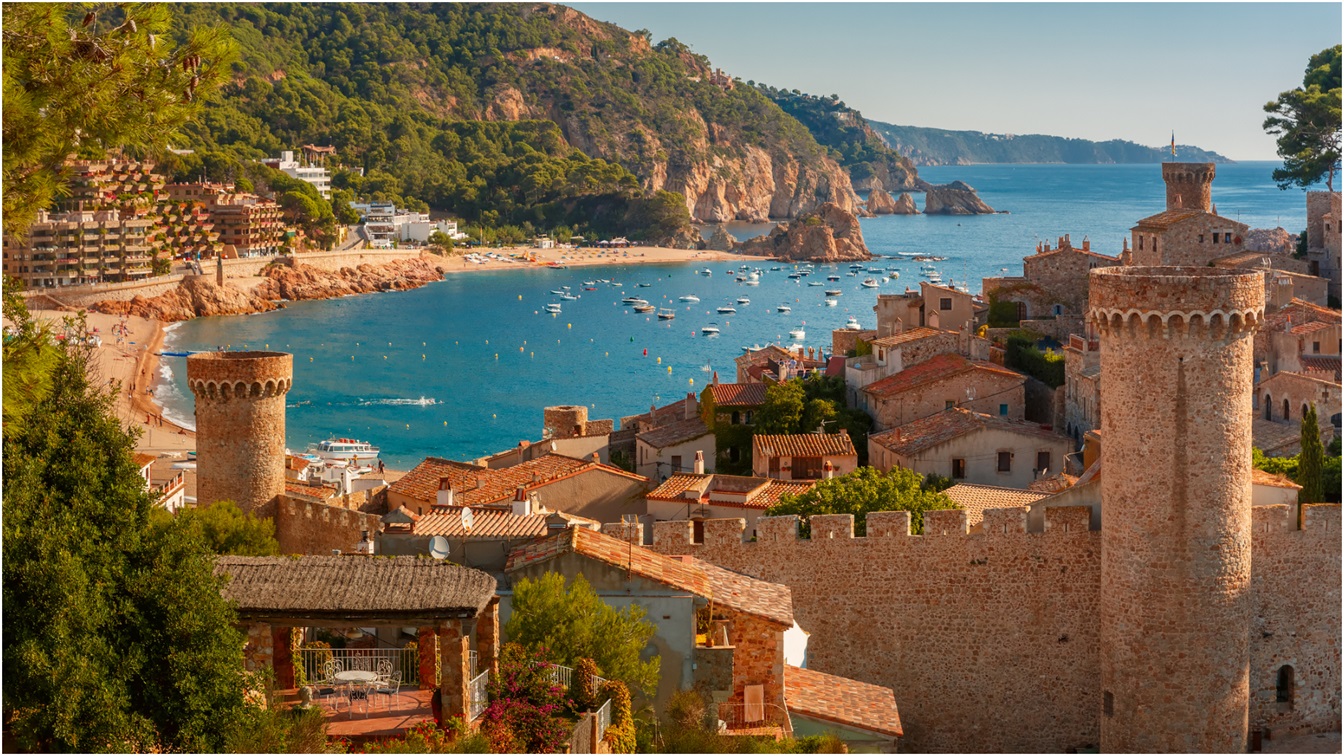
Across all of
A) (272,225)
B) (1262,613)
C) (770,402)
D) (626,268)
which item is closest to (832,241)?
(626,268)

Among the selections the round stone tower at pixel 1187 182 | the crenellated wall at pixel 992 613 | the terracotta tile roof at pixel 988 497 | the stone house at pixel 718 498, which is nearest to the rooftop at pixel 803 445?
the stone house at pixel 718 498

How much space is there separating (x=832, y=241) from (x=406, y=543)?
135m

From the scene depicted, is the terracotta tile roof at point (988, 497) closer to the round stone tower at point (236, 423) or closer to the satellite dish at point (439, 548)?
the satellite dish at point (439, 548)

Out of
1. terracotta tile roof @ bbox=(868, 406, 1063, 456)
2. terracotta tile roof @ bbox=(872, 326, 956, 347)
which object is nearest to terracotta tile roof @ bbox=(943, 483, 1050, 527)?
terracotta tile roof @ bbox=(868, 406, 1063, 456)

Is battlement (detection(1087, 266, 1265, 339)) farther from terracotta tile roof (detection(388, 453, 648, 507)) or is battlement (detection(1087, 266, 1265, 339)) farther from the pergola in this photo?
terracotta tile roof (detection(388, 453, 648, 507))

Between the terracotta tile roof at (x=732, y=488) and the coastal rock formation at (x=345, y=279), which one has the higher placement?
the terracotta tile roof at (x=732, y=488)

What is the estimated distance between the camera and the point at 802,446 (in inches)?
1098

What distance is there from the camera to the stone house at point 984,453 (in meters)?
27.0

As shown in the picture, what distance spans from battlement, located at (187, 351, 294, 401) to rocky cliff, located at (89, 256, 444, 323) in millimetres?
74315

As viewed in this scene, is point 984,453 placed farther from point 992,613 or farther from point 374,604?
point 374,604

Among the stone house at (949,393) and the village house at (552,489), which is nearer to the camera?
the village house at (552,489)

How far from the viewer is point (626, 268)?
141875mm

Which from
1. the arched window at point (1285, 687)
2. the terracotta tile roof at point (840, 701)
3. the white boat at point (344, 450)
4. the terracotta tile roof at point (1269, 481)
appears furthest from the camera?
the white boat at point (344, 450)

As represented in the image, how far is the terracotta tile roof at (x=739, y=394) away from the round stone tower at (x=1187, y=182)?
13.8m
